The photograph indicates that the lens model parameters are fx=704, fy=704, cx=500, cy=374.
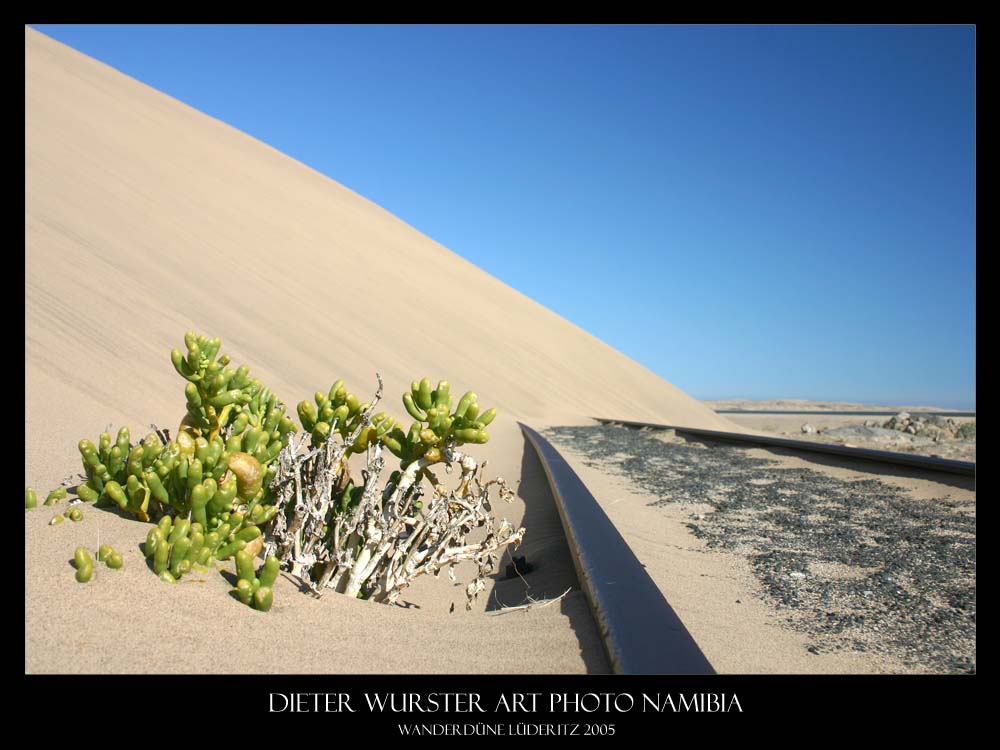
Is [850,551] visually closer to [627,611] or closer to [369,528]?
[627,611]

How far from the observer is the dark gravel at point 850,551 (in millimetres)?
2092

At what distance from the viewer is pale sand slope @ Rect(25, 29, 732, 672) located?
1742 millimetres

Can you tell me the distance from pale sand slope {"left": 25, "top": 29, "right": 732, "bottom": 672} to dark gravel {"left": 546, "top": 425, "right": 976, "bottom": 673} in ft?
2.72

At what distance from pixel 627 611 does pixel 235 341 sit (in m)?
9.34

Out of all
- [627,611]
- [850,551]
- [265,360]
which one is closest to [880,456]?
[850,551]

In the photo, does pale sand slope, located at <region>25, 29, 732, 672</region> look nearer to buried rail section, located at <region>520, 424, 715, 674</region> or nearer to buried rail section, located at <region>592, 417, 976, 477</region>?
buried rail section, located at <region>520, 424, 715, 674</region>

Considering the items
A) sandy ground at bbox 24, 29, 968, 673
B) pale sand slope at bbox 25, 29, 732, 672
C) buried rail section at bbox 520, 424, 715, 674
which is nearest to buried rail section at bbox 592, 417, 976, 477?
sandy ground at bbox 24, 29, 968, 673

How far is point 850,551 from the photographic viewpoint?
10.2 ft

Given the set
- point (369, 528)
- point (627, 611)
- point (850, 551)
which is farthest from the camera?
point (850, 551)

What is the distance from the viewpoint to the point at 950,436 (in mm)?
11797

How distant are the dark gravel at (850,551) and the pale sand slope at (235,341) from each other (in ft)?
2.72

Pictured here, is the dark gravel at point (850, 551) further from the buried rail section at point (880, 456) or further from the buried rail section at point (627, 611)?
the buried rail section at point (627, 611)
